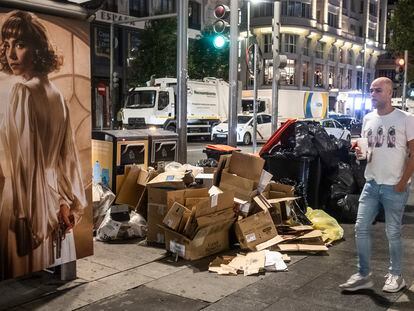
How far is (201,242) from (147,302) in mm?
1409

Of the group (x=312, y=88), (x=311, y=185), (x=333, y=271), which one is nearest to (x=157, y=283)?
(x=333, y=271)

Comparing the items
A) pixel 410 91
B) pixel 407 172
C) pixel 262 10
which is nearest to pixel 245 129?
pixel 410 91

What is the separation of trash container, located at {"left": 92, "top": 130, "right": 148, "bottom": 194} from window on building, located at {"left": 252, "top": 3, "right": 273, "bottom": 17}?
48.7 m

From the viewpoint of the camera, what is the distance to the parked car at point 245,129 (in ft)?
86.1

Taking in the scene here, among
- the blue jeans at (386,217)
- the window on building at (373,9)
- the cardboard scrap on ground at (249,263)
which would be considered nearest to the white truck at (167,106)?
the cardboard scrap on ground at (249,263)

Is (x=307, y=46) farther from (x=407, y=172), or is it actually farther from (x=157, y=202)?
(x=407, y=172)

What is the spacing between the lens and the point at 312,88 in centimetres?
5741

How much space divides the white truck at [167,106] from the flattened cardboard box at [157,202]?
1707cm

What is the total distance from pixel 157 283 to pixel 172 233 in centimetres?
92

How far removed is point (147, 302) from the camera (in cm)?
472

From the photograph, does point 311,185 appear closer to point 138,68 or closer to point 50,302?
point 50,302

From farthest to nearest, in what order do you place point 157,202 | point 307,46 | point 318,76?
point 318,76
point 307,46
point 157,202

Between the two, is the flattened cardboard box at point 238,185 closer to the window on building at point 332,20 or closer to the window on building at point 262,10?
the window on building at point 262,10

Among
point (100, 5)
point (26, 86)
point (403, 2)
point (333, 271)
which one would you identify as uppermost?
point (403, 2)
